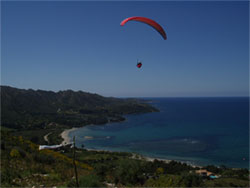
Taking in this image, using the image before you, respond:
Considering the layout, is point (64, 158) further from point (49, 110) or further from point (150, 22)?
point (49, 110)

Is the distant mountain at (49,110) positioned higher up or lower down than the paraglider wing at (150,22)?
lower down

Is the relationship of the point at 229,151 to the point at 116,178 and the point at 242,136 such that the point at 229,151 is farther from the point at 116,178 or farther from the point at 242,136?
the point at 116,178

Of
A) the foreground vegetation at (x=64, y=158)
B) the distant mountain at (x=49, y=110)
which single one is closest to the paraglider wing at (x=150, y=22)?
the foreground vegetation at (x=64, y=158)

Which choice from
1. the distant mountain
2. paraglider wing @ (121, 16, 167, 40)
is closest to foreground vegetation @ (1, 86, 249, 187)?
the distant mountain

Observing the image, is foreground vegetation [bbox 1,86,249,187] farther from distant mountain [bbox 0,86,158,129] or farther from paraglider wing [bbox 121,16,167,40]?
paraglider wing [bbox 121,16,167,40]

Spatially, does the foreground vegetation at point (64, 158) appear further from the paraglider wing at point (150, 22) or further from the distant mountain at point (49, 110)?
the paraglider wing at point (150, 22)

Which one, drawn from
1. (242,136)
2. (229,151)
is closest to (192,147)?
(229,151)

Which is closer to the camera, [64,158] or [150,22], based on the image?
[150,22]

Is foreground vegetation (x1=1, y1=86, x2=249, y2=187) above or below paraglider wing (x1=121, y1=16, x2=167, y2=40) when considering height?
below

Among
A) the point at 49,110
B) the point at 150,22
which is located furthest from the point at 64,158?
the point at 49,110
